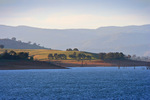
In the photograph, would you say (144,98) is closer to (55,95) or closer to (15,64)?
(55,95)

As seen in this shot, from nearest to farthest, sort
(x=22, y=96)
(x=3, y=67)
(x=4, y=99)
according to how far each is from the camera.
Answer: (x=4, y=99), (x=22, y=96), (x=3, y=67)

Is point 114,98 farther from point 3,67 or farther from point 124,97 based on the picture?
point 3,67

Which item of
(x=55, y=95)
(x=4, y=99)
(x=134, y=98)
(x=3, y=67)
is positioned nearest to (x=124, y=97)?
(x=134, y=98)

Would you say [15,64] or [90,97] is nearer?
[90,97]

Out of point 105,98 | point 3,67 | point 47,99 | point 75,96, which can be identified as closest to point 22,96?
point 47,99

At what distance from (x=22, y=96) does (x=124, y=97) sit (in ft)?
74.7

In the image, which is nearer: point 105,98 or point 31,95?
point 105,98

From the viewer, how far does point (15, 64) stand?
641 ft

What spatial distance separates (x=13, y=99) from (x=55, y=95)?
10437 mm

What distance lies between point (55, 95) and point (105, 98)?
12.0 meters

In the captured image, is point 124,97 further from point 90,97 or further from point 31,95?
point 31,95

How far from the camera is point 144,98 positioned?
64500 mm

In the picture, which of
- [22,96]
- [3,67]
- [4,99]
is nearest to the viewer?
[4,99]

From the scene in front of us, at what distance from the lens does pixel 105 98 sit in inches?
2537
